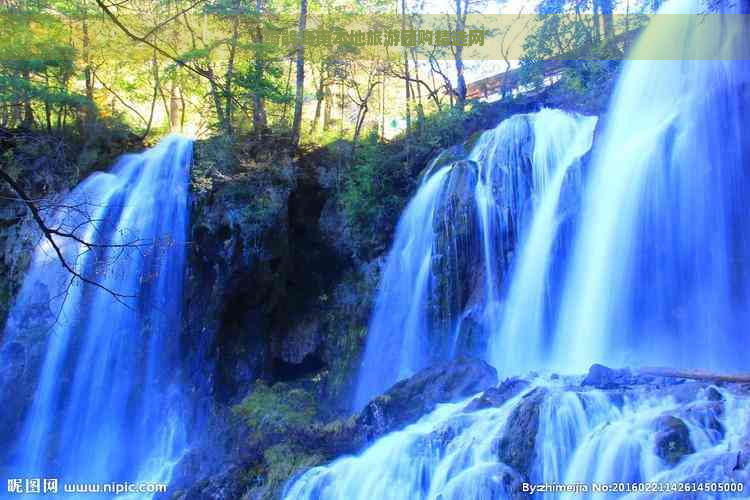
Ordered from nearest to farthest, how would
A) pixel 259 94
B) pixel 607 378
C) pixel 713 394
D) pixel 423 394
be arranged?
1. pixel 713 394
2. pixel 607 378
3. pixel 423 394
4. pixel 259 94

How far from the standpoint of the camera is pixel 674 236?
28.5 feet

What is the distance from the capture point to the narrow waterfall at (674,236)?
27.0ft

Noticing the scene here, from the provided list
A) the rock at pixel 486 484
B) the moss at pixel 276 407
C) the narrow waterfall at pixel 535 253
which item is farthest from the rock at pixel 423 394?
the rock at pixel 486 484

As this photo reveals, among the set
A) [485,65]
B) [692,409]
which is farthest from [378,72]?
[692,409]

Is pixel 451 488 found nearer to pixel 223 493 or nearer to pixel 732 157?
pixel 223 493

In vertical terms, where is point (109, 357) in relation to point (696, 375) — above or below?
below

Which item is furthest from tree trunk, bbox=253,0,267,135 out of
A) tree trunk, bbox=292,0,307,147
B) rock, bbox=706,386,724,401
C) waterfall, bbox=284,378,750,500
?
rock, bbox=706,386,724,401

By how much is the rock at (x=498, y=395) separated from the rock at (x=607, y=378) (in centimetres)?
74

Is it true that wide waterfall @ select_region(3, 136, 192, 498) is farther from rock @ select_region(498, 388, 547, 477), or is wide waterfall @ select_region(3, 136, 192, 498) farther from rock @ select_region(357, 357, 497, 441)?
rock @ select_region(498, 388, 547, 477)

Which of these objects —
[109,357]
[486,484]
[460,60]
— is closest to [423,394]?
[486,484]

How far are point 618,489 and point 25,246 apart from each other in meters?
12.6

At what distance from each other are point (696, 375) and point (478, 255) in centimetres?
475

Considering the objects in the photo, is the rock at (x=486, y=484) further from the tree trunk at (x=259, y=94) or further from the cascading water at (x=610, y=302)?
the tree trunk at (x=259, y=94)

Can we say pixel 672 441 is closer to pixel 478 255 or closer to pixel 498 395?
pixel 498 395
